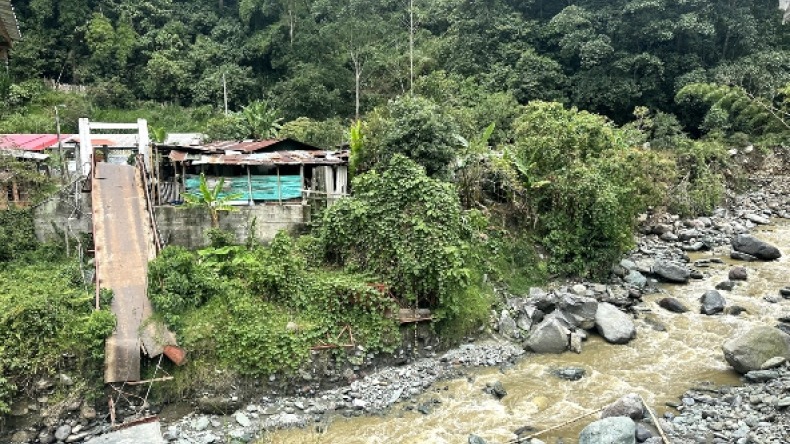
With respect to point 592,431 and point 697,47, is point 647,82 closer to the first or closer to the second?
point 697,47

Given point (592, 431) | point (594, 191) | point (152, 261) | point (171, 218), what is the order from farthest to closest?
point (594, 191)
point (171, 218)
point (152, 261)
point (592, 431)

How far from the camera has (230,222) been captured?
52.0 feet

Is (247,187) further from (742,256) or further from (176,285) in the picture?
(742,256)

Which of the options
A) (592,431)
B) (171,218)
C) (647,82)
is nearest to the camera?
(592,431)

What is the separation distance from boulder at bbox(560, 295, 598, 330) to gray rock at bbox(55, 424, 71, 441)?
11565 mm

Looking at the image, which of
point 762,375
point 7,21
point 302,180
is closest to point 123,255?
point 302,180

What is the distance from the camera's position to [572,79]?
112 ft

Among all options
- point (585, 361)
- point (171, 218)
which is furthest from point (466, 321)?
point (171, 218)

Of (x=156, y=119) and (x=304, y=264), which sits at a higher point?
(x=156, y=119)

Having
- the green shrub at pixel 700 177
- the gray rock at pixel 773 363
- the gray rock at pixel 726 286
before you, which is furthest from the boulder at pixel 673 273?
the green shrub at pixel 700 177

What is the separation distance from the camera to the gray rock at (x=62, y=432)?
10146 millimetres

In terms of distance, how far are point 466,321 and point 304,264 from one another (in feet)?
14.3

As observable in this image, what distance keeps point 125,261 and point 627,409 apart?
11.6m

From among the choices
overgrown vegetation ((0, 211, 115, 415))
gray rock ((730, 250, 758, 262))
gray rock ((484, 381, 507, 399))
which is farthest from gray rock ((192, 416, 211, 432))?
gray rock ((730, 250, 758, 262))
